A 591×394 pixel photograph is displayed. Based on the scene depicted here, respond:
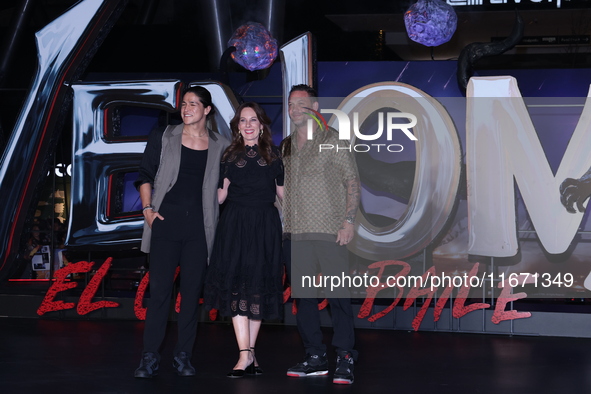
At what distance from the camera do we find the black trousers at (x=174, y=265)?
12.8 feet

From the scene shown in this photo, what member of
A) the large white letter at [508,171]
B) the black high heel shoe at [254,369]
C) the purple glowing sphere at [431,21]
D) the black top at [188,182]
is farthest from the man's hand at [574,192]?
the black top at [188,182]

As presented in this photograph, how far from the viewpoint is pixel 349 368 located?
12.5 ft

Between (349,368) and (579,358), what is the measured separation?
175cm

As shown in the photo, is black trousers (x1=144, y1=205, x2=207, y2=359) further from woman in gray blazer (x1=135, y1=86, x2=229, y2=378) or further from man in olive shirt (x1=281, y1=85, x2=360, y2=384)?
man in olive shirt (x1=281, y1=85, x2=360, y2=384)

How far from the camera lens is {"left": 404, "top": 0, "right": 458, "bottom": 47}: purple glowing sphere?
6168 mm

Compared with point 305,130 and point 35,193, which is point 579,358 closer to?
point 305,130

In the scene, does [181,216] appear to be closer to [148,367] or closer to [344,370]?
[148,367]

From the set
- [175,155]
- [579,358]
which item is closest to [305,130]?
[175,155]

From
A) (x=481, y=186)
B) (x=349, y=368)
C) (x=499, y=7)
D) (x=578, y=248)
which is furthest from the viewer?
(x=578, y=248)

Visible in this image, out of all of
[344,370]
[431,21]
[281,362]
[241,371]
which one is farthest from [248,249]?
[431,21]

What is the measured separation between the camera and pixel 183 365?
3.93 m

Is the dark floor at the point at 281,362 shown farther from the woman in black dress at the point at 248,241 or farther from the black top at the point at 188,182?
the black top at the point at 188,182

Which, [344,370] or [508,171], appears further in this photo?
[508,171]

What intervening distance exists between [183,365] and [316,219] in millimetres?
1023
